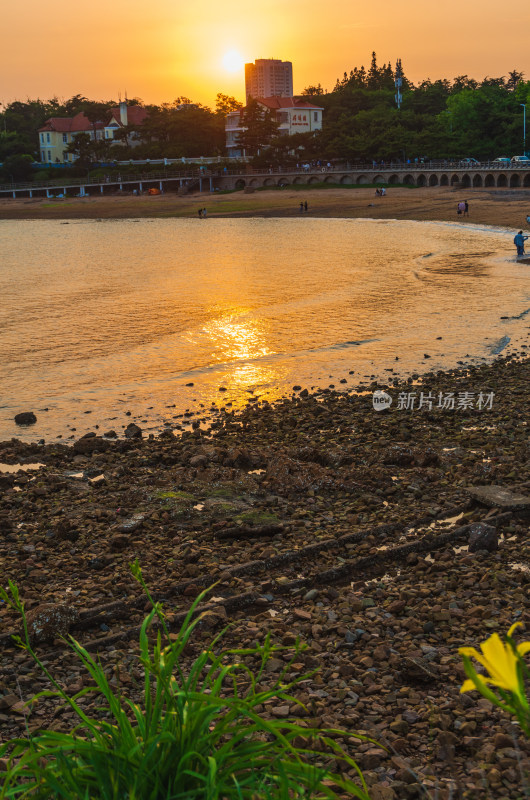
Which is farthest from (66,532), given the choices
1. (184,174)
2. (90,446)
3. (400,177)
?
(184,174)

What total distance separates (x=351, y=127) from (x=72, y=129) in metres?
58.3

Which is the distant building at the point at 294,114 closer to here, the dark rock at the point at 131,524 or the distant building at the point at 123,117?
the distant building at the point at 123,117

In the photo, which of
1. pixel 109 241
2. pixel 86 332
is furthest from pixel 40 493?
pixel 109 241

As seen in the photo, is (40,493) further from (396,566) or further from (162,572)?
(396,566)

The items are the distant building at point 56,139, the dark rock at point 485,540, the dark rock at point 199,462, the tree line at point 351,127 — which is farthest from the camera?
the distant building at point 56,139

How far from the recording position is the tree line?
101 meters

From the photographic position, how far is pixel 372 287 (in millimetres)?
32219

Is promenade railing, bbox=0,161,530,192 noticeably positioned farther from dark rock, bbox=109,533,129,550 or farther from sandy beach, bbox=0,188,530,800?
dark rock, bbox=109,533,129,550

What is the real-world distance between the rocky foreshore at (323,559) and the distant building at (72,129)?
136617 mm

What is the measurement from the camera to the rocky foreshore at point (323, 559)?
16.6ft

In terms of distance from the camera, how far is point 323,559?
25.3ft

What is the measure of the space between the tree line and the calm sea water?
5421cm

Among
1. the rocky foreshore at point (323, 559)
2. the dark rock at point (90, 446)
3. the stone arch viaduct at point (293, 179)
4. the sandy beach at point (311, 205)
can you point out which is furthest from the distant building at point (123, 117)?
the rocky foreshore at point (323, 559)

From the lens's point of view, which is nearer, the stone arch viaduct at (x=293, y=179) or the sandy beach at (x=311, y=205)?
the sandy beach at (x=311, y=205)
